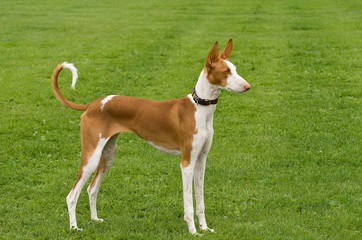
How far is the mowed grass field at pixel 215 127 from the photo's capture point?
352 inches

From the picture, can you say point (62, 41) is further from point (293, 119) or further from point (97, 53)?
point (293, 119)

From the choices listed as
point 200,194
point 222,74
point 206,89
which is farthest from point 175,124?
point 200,194

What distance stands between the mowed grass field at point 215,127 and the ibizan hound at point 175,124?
2.34 feet

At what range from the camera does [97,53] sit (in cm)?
2088

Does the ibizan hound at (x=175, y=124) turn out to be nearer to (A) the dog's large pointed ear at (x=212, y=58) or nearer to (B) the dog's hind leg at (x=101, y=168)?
(A) the dog's large pointed ear at (x=212, y=58)

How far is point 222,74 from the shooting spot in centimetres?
791

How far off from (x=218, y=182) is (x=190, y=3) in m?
24.2

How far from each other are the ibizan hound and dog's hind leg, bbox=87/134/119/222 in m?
0.11

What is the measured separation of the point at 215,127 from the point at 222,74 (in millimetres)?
5648

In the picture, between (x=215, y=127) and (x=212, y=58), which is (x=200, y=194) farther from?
(x=215, y=127)

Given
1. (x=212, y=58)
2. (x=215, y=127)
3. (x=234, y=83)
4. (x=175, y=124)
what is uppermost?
(x=212, y=58)

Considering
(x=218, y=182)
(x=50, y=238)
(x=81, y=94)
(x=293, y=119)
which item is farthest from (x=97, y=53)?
(x=50, y=238)

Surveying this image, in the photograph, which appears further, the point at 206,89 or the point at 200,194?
the point at 200,194

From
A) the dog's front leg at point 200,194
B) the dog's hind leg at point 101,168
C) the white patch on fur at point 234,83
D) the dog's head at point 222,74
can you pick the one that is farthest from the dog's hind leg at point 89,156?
the white patch on fur at point 234,83
